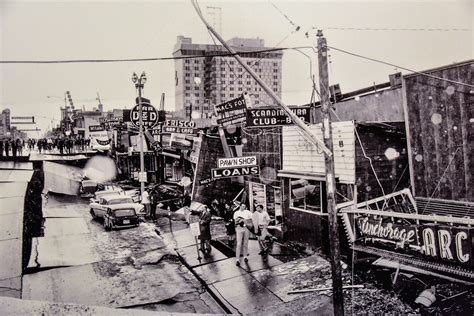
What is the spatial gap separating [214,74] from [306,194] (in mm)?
122921

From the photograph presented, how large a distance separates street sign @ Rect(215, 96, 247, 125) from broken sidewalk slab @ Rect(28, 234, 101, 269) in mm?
7974

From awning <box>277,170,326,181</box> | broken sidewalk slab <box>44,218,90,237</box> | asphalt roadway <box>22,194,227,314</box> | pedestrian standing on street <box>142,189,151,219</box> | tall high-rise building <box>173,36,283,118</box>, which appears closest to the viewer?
asphalt roadway <box>22,194,227,314</box>

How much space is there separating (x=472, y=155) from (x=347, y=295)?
18.1ft

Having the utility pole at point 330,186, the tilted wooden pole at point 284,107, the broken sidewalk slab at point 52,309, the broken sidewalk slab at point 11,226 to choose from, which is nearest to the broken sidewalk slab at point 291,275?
the utility pole at point 330,186

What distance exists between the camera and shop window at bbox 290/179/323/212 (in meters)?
13.8

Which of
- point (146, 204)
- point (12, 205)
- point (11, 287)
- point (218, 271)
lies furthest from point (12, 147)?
point (218, 271)

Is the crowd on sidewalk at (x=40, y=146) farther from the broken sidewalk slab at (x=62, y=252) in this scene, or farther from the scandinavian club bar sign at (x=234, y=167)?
the scandinavian club bar sign at (x=234, y=167)

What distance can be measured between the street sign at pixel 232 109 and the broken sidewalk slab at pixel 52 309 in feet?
28.5

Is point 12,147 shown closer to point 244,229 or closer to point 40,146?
point 40,146

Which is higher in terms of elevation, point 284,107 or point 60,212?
point 284,107

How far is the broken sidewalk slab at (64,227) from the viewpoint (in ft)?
54.7

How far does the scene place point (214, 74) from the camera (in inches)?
5217

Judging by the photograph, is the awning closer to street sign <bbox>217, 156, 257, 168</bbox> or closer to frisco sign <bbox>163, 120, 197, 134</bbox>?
street sign <bbox>217, 156, 257, 168</bbox>

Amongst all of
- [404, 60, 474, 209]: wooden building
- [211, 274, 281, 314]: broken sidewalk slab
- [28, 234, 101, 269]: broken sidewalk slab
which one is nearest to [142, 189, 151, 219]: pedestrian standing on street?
[28, 234, 101, 269]: broken sidewalk slab
